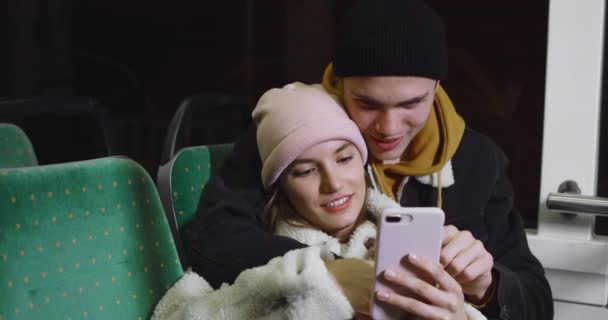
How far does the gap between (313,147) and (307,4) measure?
976mm

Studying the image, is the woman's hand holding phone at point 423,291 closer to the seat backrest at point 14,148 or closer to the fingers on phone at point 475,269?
the fingers on phone at point 475,269

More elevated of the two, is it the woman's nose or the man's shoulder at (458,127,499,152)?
the man's shoulder at (458,127,499,152)

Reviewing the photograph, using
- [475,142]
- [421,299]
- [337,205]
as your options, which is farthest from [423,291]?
[475,142]

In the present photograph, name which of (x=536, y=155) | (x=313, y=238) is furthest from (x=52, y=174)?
(x=536, y=155)

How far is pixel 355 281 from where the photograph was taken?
1.01m

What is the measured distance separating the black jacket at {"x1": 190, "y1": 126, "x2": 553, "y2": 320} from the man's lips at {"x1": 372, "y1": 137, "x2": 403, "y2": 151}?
0.10 m

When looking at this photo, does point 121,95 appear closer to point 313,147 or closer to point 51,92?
point 51,92

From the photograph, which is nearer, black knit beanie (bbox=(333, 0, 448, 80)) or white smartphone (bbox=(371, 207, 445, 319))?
white smartphone (bbox=(371, 207, 445, 319))

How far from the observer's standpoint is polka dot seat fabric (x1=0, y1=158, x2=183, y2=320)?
0.99m

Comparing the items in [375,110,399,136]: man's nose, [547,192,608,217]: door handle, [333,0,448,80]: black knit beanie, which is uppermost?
[333,0,448,80]: black knit beanie

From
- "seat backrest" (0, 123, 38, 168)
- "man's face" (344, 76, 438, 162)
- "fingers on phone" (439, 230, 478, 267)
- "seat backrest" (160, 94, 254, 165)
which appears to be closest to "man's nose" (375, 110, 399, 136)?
"man's face" (344, 76, 438, 162)

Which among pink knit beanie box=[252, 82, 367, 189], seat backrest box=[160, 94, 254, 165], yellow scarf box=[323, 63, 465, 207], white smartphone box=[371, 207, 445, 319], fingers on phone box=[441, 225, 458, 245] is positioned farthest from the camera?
seat backrest box=[160, 94, 254, 165]

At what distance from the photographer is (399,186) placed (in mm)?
1280

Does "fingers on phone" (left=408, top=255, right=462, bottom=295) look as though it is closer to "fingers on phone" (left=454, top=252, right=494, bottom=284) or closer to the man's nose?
"fingers on phone" (left=454, top=252, right=494, bottom=284)
